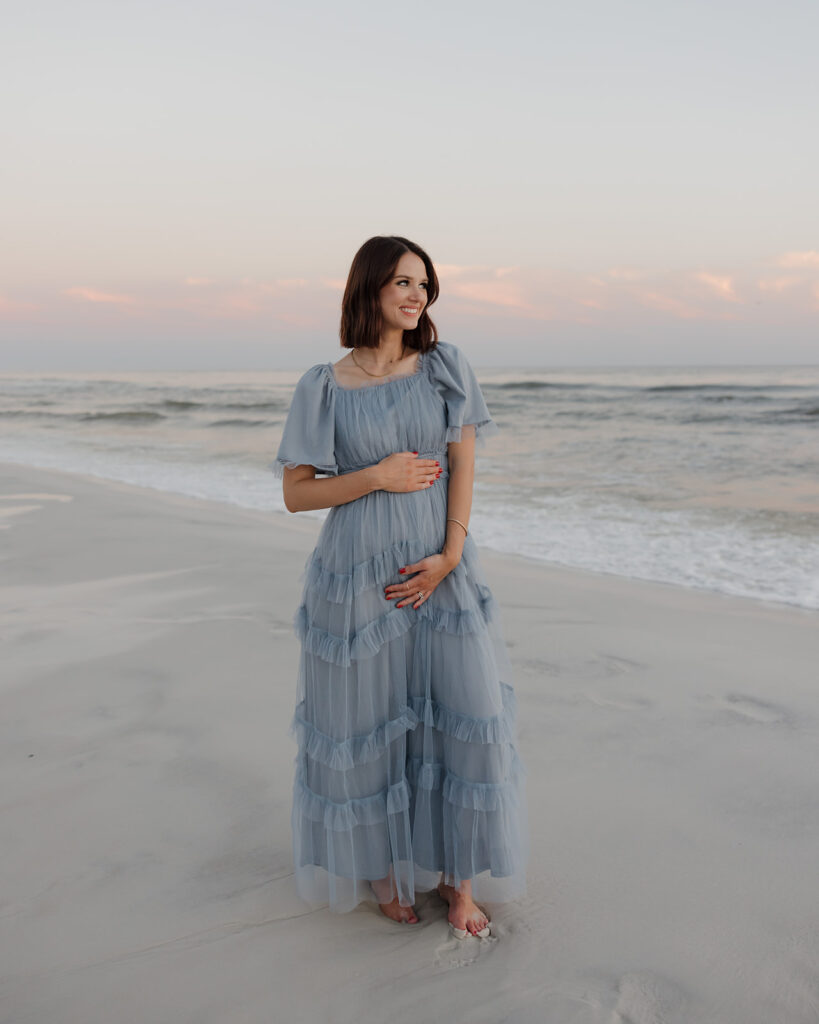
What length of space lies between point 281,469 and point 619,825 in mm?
1685

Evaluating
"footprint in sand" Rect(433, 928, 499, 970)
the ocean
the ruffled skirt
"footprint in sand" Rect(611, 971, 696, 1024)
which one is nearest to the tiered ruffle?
the ruffled skirt

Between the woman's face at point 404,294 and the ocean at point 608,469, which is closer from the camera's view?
the woman's face at point 404,294

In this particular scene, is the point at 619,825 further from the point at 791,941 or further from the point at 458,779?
the point at 458,779

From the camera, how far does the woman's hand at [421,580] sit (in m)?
2.21

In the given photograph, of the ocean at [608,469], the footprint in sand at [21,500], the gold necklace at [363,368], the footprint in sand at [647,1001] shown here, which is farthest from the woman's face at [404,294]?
the footprint in sand at [21,500]

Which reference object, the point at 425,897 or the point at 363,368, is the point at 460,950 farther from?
the point at 363,368

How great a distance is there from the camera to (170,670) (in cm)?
418

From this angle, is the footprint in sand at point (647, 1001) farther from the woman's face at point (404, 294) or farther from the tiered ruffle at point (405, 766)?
the woman's face at point (404, 294)

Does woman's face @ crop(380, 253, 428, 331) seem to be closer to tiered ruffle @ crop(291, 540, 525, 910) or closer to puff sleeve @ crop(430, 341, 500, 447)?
puff sleeve @ crop(430, 341, 500, 447)

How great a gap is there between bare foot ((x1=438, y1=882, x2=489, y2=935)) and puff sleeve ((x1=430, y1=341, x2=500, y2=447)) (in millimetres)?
1279

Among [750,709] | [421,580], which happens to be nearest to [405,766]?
[421,580]

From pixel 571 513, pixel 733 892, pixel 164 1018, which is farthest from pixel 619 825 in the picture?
pixel 571 513

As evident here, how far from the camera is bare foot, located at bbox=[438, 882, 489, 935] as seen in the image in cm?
233

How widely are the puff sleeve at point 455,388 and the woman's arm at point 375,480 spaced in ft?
0.42
